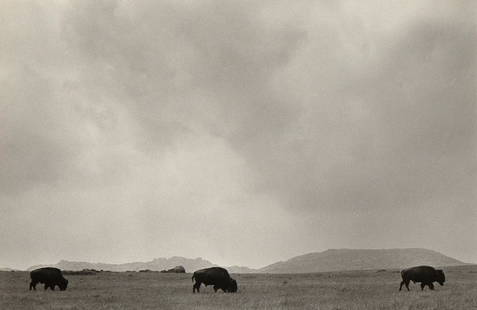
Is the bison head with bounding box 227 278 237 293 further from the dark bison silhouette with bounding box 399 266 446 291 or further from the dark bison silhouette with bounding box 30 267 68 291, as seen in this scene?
the dark bison silhouette with bounding box 30 267 68 291

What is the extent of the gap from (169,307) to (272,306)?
434cm

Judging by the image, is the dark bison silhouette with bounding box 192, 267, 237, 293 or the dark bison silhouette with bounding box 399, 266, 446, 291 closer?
the dark bison silhouette with bounding box 192, 267, 237, 293

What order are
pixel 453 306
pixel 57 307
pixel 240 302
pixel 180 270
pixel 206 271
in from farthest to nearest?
pixel 180 270, pixel 206 271, pixel 240 302, pixel 57 307, pixel 453 306

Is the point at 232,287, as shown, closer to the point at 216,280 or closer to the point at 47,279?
the point at 216,280

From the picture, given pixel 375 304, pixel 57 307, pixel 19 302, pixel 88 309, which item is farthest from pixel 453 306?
pixel 19 302

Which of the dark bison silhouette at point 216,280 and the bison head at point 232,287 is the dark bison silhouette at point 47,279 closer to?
the dark bison silhouette at point 216,280

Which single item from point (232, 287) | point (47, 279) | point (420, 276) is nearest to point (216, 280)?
point (232, 287)

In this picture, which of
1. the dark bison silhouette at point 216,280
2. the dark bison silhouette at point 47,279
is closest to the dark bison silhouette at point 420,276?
the dark bison silhouette at point 216,280

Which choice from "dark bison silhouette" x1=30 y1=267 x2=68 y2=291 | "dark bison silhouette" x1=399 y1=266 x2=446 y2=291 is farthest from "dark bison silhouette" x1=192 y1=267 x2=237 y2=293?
A: "dark bison silhouette" x1=399 y1=266 x2=446 y2=291

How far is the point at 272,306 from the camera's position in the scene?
2031 cm

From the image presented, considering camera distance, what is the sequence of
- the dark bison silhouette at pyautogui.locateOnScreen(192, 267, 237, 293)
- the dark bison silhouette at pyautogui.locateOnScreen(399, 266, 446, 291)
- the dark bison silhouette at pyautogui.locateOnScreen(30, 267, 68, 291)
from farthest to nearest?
the dark bison silhouette at pyautogui.locateOnScreen(30, 267, 68, 291) < the dark bison silhouette at pyautogui.locateOnScreen(399, 266, 446, 291) < the dark bison silhouette at pyautogui.locateOnScreen(192, 267, 237, 293)

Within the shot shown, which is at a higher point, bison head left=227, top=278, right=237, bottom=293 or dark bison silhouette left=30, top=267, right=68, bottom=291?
dark bison silhouette left=30, top=267, right=68, bottom=291

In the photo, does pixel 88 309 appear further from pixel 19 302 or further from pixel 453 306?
pixel 453 306

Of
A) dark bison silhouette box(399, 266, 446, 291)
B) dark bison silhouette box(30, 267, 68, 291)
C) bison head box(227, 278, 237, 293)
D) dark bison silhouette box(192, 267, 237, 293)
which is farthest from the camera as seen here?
dark bison silhouette box(30, 267, 68, 291)
